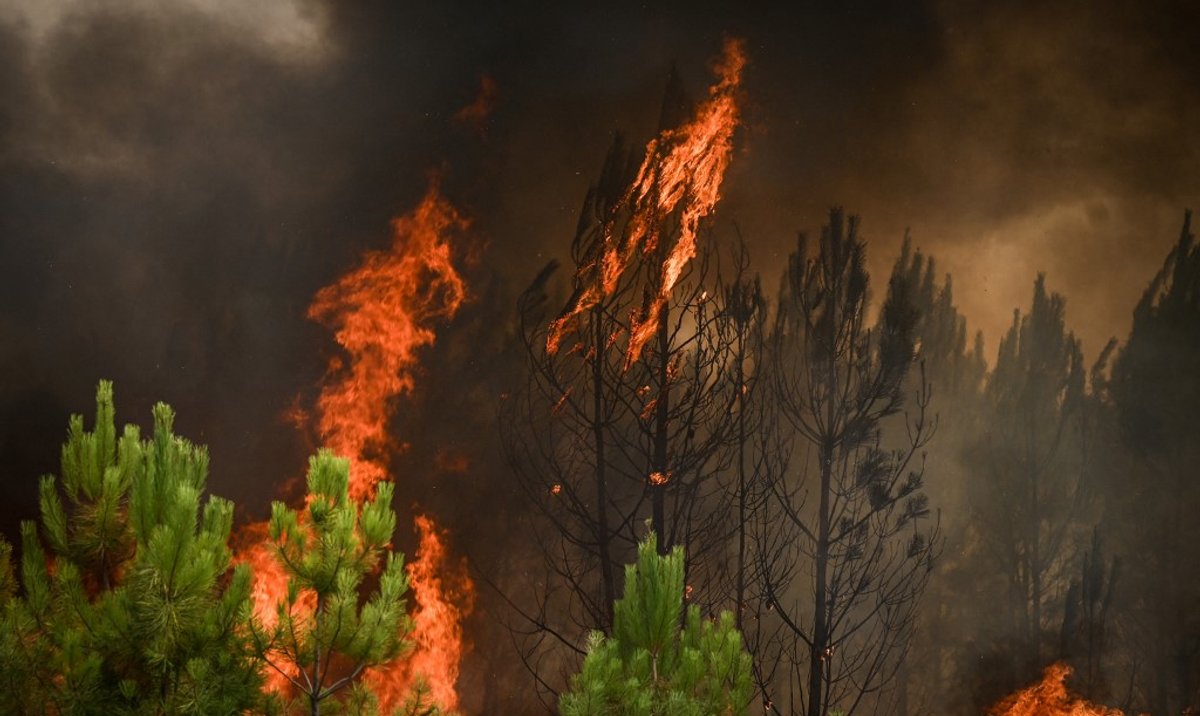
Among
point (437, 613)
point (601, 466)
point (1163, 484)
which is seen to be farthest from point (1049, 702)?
point (437, 613)

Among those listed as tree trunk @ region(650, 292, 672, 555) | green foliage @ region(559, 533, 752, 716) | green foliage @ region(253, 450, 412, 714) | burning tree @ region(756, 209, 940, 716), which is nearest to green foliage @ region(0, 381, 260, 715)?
green foliage @ region(253, 450, 412, 714)

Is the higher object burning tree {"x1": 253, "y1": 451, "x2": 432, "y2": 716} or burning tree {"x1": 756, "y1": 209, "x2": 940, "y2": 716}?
burning tree {"x1": 756, "y1": 209, "x2": 940, "y2": 716}

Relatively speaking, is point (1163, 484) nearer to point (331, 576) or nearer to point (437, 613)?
point (437, 613)

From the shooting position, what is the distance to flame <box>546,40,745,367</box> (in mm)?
6691

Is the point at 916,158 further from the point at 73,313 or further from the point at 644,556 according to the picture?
the point at 73,313

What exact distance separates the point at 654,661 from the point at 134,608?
1.90 metres

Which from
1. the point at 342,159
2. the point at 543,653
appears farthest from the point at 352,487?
the point at 342,159

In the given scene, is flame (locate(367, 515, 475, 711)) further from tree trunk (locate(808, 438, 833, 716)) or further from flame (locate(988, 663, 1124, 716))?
flame (locate(988, 663, 1124, 716))

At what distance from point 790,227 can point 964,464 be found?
2162 millimetres

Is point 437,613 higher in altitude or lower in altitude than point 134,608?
higher

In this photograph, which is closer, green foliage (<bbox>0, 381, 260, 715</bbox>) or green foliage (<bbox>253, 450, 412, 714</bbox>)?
green foliage (<bbox>0, 381, 260, 715</bbox>)

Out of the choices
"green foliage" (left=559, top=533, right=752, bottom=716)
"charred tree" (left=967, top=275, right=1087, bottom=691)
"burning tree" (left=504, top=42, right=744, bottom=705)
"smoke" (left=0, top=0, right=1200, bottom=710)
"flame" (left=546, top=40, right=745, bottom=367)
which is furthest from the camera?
"charred tree" (left=967, top=275, right=1087, bottom=691)

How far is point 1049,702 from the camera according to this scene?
6598mm

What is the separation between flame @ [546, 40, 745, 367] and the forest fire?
0.99 m
